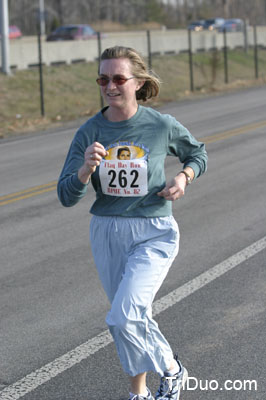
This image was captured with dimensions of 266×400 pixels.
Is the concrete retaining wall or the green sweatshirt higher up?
the green sweatshirt

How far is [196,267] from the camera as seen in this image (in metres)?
7.62

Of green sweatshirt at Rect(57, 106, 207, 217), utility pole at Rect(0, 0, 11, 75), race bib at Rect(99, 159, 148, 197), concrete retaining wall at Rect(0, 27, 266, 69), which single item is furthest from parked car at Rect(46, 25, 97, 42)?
race bib at Rect(99, 159, 148, 197)

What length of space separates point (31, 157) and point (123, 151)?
11.7m

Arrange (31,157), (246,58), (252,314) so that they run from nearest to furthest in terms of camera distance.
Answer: (252,314), (31,157), (246,58)

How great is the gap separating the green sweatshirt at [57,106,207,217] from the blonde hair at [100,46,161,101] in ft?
0.47

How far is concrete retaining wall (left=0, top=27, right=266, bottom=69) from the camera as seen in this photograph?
1409 inches

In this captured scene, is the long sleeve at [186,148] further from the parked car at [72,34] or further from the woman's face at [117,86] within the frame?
the parked car at [72,34]

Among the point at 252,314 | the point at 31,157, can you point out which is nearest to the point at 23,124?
the point at 31,157

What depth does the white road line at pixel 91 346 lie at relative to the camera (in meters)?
4.97

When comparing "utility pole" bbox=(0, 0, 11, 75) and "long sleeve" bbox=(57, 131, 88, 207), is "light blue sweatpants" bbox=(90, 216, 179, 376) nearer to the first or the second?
"long sleeve" bbox=(57, 131, 88, 207)

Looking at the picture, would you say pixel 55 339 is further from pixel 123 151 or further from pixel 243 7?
pixel 243 7

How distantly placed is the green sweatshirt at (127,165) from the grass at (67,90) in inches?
640

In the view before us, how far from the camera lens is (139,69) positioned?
4.47 meters

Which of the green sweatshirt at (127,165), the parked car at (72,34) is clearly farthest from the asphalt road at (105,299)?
the parked car at (72,34)
